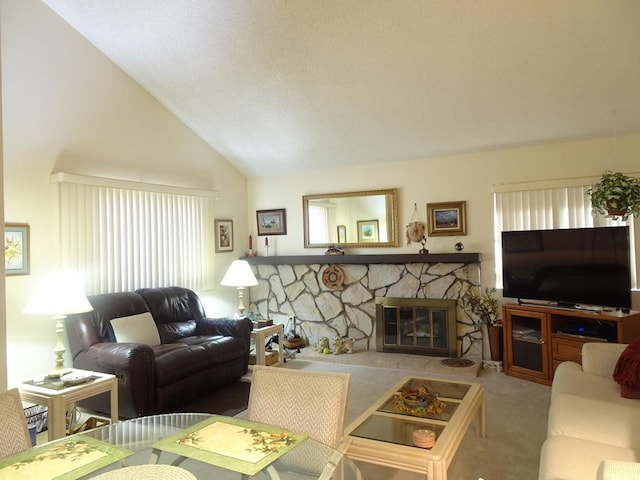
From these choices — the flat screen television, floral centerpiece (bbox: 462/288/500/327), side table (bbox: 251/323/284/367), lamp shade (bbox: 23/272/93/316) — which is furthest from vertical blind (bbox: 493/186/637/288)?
lamp shade (bbox: 23/272/93/316)

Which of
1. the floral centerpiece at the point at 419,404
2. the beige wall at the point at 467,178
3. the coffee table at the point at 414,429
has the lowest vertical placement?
the coffee table at the point at 414,429

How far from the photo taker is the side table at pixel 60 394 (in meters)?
2.92

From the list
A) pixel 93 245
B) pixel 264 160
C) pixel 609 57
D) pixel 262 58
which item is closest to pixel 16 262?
pixel 93 245

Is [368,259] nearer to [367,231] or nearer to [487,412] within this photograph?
[367,231]

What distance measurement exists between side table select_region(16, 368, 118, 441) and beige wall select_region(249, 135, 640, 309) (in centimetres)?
327

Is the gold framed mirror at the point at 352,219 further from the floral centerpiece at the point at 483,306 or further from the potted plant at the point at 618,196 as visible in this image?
the potted plant at the point at 618,196

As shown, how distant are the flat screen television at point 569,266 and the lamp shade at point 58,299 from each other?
3.83m

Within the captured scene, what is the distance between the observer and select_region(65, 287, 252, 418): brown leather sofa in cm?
347

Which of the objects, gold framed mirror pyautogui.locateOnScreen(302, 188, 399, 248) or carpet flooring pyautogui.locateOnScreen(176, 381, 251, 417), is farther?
gold framed mirror pyautogui.locateOnScreen(302, 188, 399, 248)

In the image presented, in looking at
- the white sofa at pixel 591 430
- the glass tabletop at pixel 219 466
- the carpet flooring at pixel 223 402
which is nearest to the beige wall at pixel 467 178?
the white sofa at pixel 591 430

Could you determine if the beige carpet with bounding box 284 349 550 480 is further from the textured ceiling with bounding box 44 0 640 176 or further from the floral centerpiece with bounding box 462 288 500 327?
the textured ceiling with bounding box 44 0 640 176

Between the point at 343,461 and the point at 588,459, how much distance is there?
111cm

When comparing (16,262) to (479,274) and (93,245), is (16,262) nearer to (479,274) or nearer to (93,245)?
(93,245)

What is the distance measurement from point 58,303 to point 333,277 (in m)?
3.23
